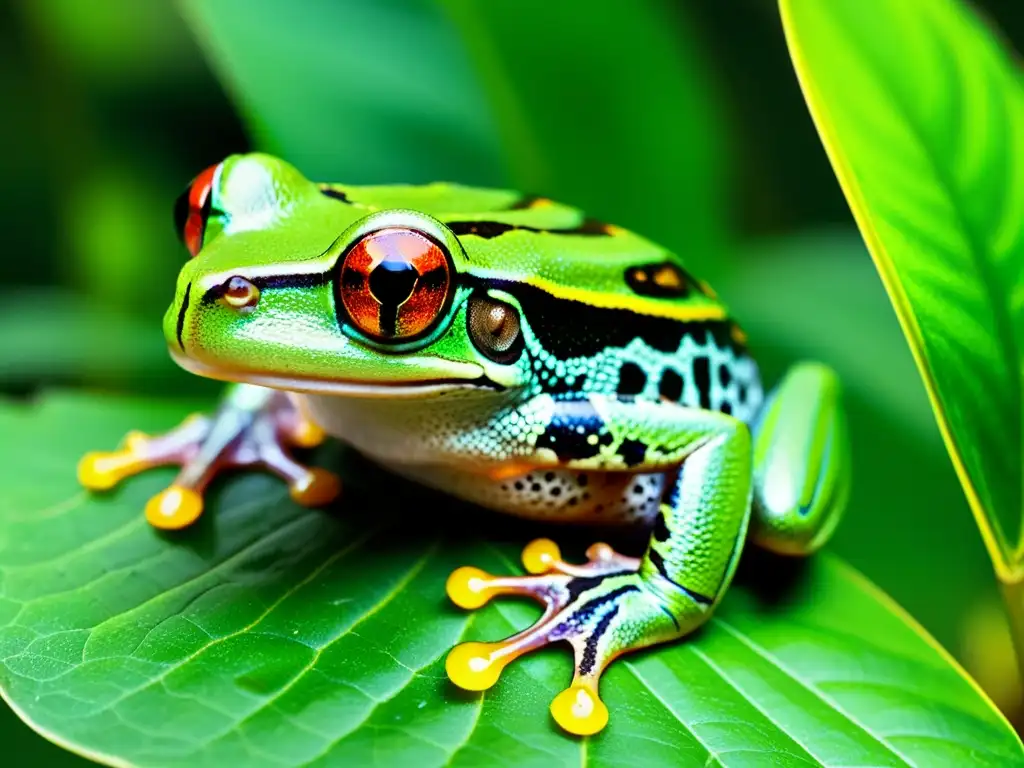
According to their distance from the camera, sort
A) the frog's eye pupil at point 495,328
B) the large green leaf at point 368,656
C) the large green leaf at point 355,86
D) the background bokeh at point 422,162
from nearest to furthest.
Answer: the large green leaf at point 368,656, the frog's eye pupil at point 495,328, the large green leaf at point 355,86, the background bokeh at point 422,162

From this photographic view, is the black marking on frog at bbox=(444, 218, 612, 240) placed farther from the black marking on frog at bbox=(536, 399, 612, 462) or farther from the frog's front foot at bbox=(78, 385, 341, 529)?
the frog's front foot at bbox=(78, 385, 341, 529)

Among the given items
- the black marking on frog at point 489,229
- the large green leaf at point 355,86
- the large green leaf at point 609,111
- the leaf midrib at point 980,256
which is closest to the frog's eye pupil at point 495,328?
the black marking on frog at point 489,229

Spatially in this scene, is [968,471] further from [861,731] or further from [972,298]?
[861,731]

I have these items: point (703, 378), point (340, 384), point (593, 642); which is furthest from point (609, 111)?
point (593, 642)

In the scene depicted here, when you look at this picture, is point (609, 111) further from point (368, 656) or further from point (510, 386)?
point (368, 656)

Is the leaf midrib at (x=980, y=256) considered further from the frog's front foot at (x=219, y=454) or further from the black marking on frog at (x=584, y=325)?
the frog's front foot at (x=219, y=454)

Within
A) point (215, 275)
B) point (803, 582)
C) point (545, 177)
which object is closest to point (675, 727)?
point (803, 582)

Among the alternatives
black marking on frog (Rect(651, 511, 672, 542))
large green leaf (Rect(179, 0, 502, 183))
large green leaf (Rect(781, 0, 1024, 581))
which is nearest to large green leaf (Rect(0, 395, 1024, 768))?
black marking on frog (Rect(651, 511, 672, 542))
